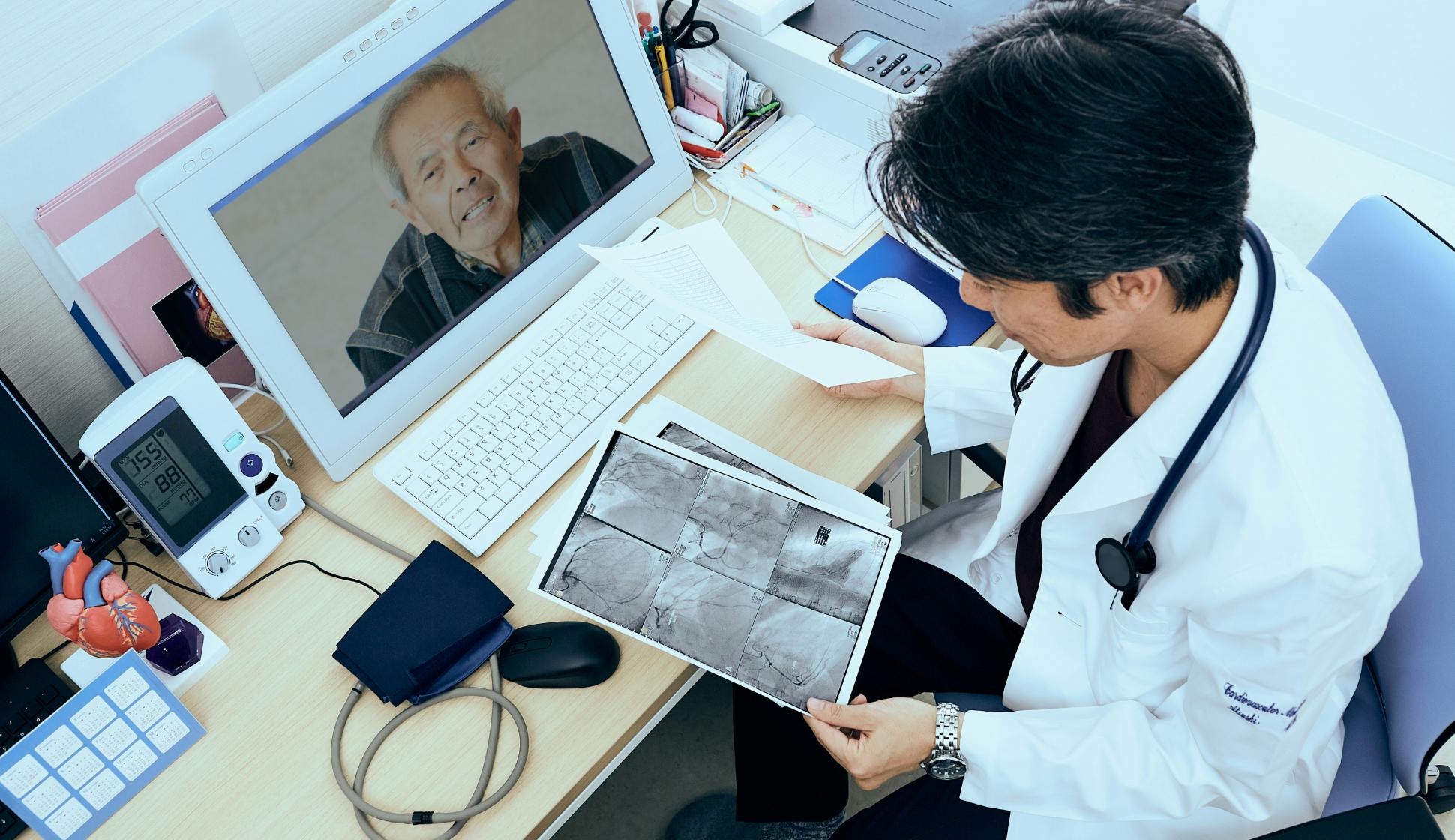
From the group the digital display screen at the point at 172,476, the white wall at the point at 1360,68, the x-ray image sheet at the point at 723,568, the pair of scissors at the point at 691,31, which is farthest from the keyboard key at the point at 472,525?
the white wall at the point at 1360,68

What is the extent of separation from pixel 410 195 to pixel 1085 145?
717 millimetres

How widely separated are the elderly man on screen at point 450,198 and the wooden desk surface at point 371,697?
7.6 inches

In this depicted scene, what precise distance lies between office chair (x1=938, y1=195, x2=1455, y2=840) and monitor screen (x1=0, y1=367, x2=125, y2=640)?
1178mm

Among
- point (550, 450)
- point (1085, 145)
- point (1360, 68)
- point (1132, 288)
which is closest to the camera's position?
point (1085, 145)

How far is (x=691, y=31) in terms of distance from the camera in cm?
151

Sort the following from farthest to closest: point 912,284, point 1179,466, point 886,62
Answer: point 886,62, point 912,284, point 1179,466

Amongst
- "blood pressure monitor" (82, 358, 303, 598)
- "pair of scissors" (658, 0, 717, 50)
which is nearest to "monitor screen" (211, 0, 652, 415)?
"blood pressure monitor" (82, 358, 303, 598)

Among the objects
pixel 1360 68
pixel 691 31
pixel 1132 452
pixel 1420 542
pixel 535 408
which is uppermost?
pixel 691 31

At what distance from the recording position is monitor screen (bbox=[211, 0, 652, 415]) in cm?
109

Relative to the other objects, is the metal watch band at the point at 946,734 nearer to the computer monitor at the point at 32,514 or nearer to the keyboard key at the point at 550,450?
the keyboard key at the point at 550,450

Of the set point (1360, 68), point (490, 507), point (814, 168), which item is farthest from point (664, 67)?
point (1360, 68)

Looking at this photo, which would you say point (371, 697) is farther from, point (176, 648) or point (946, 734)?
point (946, 734)

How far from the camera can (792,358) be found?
1152mm

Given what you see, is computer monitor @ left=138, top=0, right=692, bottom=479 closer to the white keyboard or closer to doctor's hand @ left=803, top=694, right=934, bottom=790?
the white keyboard
